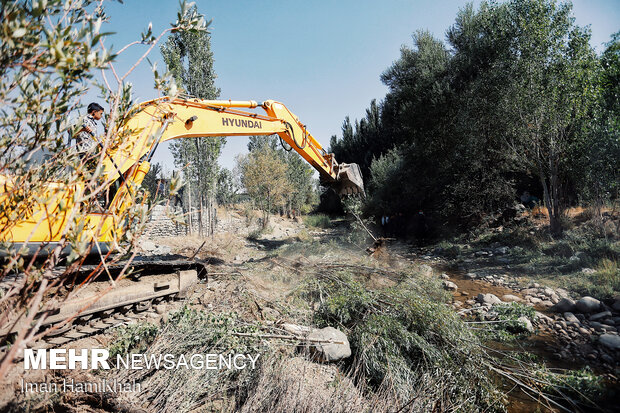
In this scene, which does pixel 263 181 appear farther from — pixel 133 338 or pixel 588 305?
pixel 133 338

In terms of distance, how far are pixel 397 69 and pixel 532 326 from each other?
18.5 metres

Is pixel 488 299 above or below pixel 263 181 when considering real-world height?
below

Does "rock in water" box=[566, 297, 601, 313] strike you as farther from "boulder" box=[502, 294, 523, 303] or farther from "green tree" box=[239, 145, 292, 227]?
"green tree" box=[239, 145, 292, 227]

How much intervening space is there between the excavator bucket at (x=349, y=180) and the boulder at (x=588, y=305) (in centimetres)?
521

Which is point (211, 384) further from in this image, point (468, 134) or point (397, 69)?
point (397, 69)

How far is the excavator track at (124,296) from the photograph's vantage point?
3.39 m

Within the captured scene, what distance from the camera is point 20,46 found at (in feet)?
4.16

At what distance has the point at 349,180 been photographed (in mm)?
8766

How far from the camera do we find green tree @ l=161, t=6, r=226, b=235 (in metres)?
14.4

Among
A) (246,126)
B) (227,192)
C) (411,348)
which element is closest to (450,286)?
(411,348)

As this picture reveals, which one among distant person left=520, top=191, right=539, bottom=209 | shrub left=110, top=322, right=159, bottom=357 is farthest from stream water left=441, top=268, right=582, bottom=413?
distant person left=520, top=191, right=539, bottom=209

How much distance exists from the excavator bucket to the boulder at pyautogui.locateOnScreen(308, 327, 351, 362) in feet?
17.0

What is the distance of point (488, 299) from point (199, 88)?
46.2 ft

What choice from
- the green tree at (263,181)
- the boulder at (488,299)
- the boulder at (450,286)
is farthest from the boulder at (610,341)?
the green tree at (263,181)
